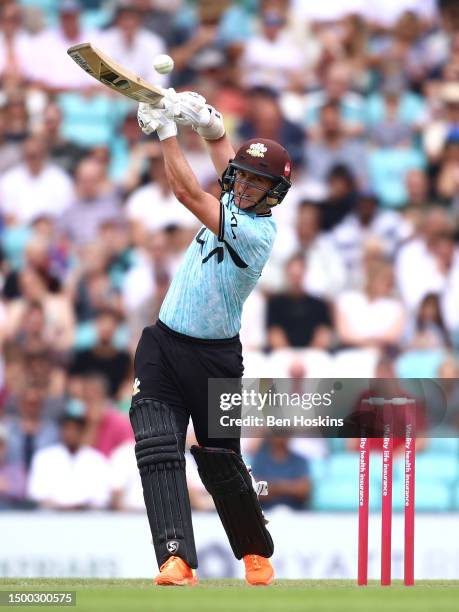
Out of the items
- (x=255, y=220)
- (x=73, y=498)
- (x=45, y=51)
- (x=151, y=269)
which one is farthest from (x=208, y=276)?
(x=45, y=51)

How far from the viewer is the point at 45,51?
1299 cm

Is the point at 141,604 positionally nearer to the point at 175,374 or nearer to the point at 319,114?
the point at 175,374

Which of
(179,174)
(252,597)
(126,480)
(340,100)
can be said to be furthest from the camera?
(340,100)

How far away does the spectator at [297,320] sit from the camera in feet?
35.4

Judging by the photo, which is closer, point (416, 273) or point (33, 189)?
point (416, 273)

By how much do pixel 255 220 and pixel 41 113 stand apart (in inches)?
261

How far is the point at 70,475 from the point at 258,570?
3772 millimetres

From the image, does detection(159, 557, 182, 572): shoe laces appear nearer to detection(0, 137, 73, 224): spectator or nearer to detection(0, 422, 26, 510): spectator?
detection(0, 422, 26, 510): spectator

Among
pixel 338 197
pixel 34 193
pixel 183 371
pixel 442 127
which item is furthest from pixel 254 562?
pixel 442 127

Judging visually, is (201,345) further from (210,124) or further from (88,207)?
(88,207)

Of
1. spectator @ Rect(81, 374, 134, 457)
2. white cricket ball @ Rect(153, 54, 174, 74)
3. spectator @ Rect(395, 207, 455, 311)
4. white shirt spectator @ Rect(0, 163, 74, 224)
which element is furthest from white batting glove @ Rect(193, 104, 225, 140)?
white shirt spectator @ Rect(0, 163, 74, 224)

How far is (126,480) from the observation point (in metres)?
9.86

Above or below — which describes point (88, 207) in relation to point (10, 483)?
above

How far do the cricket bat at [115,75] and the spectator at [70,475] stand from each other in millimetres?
4419
